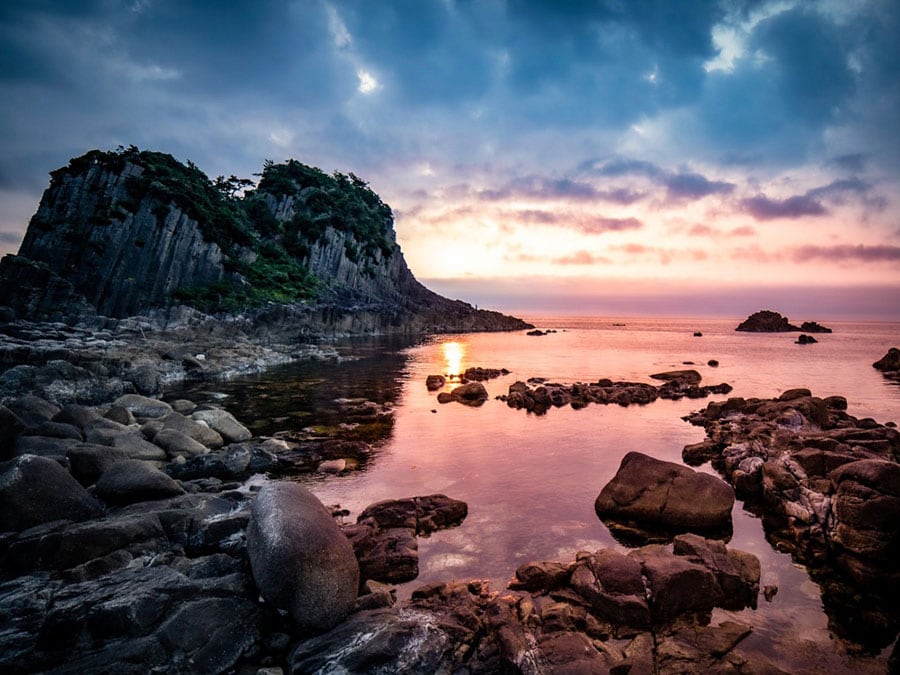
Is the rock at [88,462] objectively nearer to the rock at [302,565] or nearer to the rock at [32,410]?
the rock at [32,410]

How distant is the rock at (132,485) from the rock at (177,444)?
4.79 meters

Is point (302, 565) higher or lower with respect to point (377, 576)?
higher

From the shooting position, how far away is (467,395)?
31.7 meters

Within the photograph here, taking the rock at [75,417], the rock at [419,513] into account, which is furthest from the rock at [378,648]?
the rock at [75,417]

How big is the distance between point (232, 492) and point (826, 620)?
47.9ft

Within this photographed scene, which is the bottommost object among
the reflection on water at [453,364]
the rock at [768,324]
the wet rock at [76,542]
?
the reflection on water at [453,364]

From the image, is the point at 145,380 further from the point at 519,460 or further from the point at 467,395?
the point at 519,460

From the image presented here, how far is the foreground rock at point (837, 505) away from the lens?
9.05 meters

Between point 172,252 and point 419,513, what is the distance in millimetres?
66149

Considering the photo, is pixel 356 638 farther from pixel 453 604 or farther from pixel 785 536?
pixel 785 536

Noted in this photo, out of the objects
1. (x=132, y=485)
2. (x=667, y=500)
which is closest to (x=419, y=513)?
(x=667, y=500)

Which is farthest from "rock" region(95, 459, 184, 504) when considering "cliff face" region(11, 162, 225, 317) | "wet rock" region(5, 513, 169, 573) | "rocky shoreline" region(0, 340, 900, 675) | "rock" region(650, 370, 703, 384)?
"cliff face" region(11, 162, 225, 317)

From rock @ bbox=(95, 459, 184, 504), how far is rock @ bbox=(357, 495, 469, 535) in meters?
5.06

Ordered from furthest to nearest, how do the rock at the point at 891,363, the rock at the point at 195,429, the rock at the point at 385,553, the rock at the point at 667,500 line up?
the rock at the point at 891,363 < the rock at the point at 195,429 < the rock at the point at 667,500 < the rock at the point at 385,553
